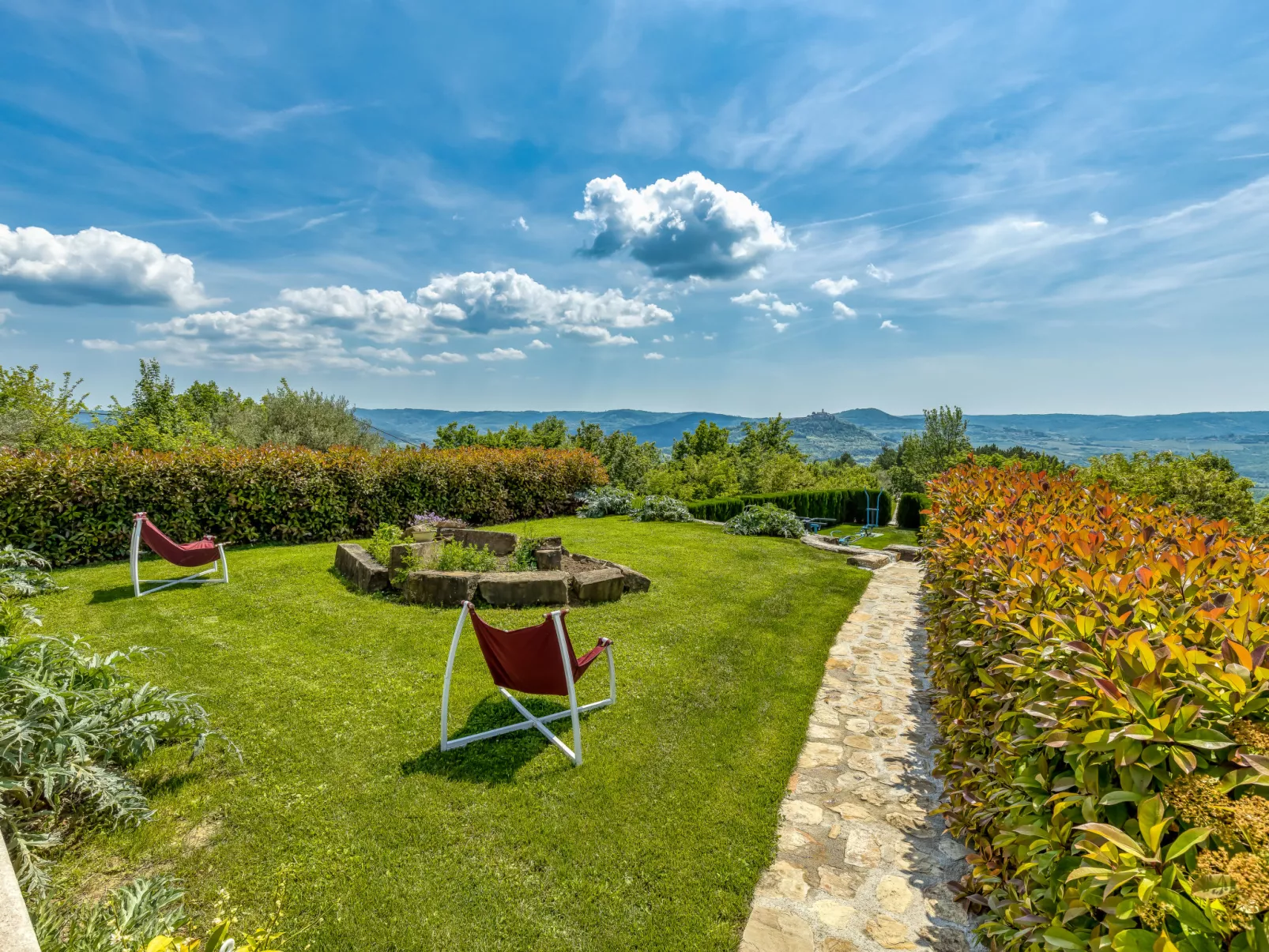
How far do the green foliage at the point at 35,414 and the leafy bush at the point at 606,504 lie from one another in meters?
11.4

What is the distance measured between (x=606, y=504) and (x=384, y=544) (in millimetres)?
6993

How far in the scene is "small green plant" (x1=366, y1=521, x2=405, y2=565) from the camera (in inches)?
271

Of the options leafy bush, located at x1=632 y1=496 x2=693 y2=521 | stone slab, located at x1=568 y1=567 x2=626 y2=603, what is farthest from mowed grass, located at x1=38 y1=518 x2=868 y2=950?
leafy bush, located at x1=632 y1=496 x2=693 y2=521

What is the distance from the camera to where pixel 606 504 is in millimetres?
13477

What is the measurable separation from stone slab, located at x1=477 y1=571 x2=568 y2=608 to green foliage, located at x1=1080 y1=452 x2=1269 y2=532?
8.20m

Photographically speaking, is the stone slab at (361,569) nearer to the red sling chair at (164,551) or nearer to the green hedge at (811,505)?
the red sling chair at (164,551)

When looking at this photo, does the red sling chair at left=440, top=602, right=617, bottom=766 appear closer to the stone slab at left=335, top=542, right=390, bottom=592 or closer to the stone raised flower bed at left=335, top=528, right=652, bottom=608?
the stone raised flower bed at left=335, top=528, right=652, bottom=608

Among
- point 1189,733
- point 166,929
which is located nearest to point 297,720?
point 166,929

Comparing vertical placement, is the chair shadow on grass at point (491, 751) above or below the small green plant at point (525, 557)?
below

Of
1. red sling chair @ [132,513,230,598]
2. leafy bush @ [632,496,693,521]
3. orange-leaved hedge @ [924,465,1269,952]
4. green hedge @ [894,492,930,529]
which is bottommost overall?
green hedge @ [894,492,930,529]

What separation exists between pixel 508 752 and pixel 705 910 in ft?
5.27

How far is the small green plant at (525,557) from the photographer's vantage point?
278 inches

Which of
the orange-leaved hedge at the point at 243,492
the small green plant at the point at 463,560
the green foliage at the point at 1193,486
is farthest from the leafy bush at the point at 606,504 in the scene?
the green foliage at the point at 1193,486

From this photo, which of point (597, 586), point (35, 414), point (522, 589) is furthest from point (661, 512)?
point (35, 414)
